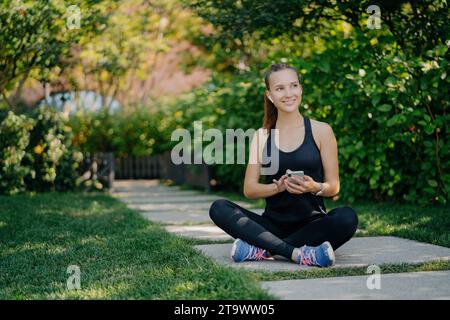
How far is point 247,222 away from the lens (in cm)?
348

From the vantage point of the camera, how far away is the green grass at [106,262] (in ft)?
8.89

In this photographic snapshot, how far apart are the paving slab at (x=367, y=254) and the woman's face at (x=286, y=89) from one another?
0.97 meters

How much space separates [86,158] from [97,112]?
14.9 ft

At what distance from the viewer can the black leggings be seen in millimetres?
3383

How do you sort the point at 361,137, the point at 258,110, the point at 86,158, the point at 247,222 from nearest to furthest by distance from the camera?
the point at 247,222, the point at 361,137, the point at 258,110, the point at 86,158

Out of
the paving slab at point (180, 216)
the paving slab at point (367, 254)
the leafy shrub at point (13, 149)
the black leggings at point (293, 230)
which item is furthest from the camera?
the leafy shrub at point (13, 149)

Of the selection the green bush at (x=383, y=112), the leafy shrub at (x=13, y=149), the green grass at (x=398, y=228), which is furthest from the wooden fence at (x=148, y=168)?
the green grass at (x=398, y=228)

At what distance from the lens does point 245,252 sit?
341 cm

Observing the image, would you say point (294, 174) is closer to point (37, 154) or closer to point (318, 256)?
point (318, 256)

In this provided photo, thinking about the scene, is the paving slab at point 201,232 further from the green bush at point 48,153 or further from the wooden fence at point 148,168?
the wooden fence at point 148,168

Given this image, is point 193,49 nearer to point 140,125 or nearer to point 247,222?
point 140,125

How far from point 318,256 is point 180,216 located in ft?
9.76
